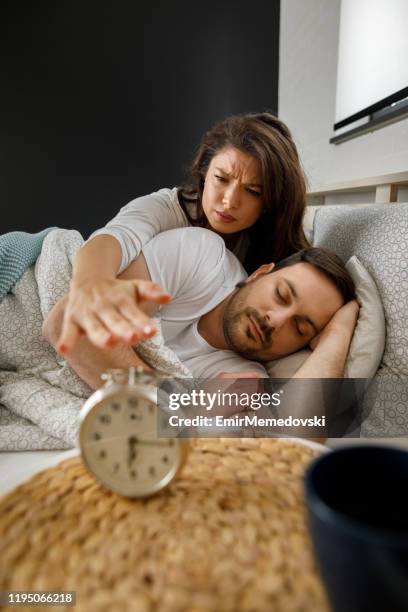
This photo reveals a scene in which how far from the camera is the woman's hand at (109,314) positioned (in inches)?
20.4

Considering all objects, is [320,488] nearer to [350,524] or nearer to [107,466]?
[350,524]

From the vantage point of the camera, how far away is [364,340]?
3.47 ft

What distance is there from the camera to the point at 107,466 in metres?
0.50

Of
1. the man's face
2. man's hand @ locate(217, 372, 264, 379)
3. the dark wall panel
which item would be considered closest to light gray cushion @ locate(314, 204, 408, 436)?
the man's face

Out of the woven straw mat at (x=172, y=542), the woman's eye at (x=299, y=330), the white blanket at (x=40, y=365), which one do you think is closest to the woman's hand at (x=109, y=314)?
the woven straw mat at (x=172, y=542)

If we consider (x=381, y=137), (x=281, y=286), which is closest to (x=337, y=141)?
(x=381, y=137)

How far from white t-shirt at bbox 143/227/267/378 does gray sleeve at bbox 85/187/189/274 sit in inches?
1.7

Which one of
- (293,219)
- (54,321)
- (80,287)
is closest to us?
(80,287)

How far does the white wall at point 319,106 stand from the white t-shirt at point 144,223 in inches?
26.5

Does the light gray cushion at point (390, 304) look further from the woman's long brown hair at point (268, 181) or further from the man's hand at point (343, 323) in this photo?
the woman's long brown hair at point (268, 181)

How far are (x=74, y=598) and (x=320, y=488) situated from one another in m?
0.22

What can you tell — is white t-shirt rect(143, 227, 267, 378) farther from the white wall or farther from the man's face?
the white wall

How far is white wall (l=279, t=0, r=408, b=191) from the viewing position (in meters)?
1.79

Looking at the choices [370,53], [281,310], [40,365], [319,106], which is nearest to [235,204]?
[281,310]
